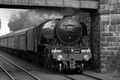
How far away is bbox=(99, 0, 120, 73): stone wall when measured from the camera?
1288 cm

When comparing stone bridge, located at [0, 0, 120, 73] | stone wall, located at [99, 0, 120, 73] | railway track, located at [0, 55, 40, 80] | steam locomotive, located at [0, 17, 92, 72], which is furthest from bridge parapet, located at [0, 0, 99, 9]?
railway track, located at [0, 55, 40, 80]

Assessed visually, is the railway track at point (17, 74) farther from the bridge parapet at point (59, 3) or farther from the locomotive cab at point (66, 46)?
the bridge parapet at point (59, 3)

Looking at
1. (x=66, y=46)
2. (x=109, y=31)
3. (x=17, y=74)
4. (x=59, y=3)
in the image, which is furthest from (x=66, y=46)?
(x=17, y=74)

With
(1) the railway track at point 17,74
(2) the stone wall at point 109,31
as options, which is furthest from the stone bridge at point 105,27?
(1) the railway track at point 17,74

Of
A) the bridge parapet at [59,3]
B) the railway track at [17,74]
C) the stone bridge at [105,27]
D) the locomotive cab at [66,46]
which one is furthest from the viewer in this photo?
the stone bridge at [105,27]

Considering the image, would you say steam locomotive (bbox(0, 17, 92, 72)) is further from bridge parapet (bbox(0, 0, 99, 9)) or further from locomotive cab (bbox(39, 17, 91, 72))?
bridge parapet (bbox(0, 0, 99, 9))

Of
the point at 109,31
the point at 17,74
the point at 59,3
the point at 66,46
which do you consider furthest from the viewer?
the point at 109,31

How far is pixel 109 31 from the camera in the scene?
12992mm

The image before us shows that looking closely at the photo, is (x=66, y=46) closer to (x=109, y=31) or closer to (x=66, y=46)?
(x=66, y=46)

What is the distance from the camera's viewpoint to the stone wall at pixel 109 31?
12.9 meters

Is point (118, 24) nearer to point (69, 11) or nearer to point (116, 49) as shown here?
point (116, 49)

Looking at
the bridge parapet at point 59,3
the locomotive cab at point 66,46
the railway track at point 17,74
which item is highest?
the bridge parapet at point 59,3

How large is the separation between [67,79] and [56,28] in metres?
3.16

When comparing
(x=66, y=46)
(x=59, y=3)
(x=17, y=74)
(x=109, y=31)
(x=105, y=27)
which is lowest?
(x=17, y=74)
